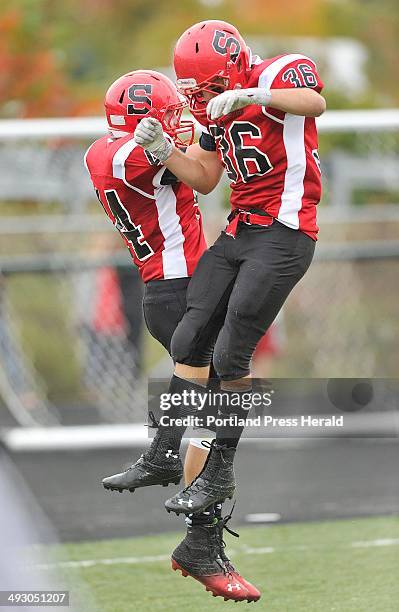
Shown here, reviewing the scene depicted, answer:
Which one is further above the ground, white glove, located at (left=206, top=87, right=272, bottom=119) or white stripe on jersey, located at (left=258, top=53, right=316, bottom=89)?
white stripe on jersey, located at (left=258, top=53, right=316, bottom=89)

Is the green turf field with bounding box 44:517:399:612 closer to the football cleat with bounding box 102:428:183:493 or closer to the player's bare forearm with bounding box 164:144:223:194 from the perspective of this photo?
the football cleat with bounding box 102:428:183:493

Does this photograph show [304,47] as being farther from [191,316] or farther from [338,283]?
[191,316]

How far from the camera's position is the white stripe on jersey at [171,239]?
19.7 feet

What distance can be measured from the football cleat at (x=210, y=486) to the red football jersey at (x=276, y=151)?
107 centimetres

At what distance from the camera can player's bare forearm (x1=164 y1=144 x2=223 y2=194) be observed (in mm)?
5707

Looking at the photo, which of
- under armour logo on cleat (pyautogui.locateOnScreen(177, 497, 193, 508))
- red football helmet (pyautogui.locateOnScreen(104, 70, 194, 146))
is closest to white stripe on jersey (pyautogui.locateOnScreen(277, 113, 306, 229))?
red football helmet (pyautogui.locateOnScreen(104, 70, 194, 146))

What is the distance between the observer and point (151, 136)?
550 centimetres

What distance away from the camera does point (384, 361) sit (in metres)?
11.9

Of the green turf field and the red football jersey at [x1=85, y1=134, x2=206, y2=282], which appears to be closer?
the red football jersey at [x1=85, y1=134, x2=206, y2=282]

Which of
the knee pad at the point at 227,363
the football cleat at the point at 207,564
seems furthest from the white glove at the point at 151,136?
the football cleat at the point at 207,564

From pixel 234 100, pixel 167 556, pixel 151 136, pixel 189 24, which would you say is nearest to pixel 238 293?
pixel 151 136

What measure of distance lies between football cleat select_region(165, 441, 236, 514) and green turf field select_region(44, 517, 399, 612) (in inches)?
32.3

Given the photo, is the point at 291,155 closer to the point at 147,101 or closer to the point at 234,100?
the point at 234,100

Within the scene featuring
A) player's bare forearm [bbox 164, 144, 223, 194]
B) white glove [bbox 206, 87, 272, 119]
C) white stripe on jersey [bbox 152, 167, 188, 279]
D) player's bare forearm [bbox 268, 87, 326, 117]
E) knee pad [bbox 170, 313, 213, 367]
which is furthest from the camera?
white stripe on jersey [bbox 152, 167, 188, 279]
